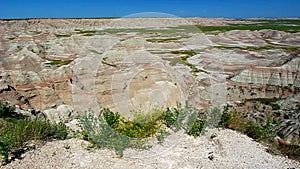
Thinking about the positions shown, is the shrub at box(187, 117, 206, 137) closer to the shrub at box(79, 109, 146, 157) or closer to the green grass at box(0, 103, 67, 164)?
the shrub at box(79, 109, 146, 157)

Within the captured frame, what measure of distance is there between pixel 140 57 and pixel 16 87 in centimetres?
676

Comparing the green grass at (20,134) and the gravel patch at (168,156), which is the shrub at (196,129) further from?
the green grass at (20,134)

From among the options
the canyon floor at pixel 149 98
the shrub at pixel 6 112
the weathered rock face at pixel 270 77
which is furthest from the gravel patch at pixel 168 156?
the weathered rock face at pixel 270 77

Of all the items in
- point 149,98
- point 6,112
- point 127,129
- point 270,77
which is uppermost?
point 127,129

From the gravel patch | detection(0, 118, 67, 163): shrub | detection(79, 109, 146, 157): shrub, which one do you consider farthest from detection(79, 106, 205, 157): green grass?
detection(0, 118, 67, 163): shrub

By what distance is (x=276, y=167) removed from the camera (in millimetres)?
5691

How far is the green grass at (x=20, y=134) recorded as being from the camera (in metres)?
5.23

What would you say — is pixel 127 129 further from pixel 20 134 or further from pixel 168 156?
pixel 20 134

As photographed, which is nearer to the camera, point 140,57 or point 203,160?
point 203,160

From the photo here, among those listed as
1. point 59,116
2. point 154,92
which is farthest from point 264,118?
point 59,116

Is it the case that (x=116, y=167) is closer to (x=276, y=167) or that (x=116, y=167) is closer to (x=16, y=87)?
(x=276, y=167)

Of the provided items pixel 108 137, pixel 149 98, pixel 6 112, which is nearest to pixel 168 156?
pixel 108 137

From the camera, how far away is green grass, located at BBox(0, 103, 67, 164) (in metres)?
5.23

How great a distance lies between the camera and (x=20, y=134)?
5.65 meters
